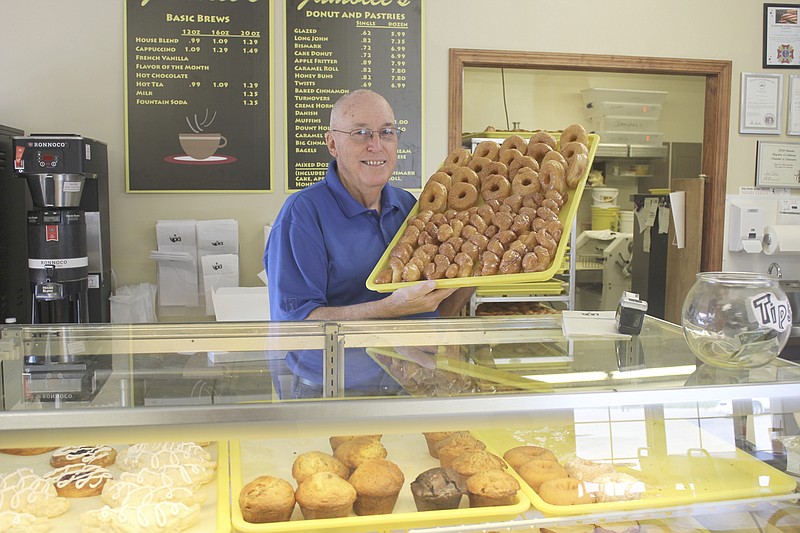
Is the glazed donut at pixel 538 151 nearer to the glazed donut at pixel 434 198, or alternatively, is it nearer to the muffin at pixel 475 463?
the glazed donut at pixel 434 198

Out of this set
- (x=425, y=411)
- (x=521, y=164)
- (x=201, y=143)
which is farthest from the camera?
(x=201, y=143)

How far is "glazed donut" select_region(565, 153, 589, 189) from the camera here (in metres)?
1.81

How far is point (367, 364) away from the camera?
53.6 inches

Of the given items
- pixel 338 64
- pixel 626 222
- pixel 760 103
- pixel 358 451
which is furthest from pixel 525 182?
pixel 626 222

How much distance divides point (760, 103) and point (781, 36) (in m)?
0.46

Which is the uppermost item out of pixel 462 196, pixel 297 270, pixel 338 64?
pixel 338 64

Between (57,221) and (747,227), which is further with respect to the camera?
(747,227)

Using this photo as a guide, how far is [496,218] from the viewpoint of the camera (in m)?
1.85

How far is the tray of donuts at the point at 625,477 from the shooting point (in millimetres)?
1293

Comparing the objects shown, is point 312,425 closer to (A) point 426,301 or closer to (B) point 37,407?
(B) point 37,407

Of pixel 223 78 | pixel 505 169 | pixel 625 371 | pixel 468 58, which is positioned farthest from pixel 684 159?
pixel 625 371

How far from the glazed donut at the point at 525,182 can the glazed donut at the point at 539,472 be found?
77 centimetres

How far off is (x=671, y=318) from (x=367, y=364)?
4080 mm

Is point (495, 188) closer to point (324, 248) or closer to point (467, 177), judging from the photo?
point (467, 177)
